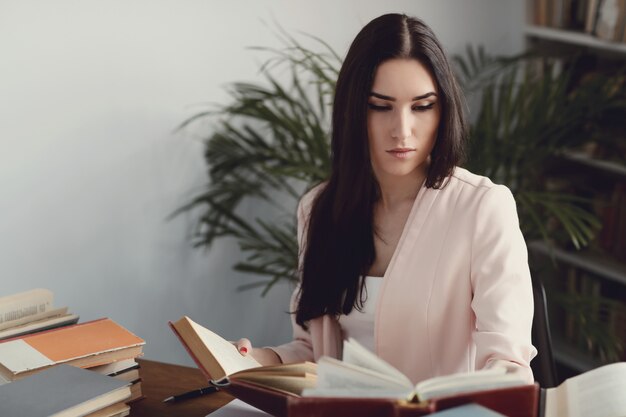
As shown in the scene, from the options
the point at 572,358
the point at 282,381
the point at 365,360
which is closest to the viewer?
the point at 365,360

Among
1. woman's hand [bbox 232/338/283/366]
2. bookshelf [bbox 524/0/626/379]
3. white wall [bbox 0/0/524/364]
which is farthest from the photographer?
bookshelf [bbox 524/0/626/379]

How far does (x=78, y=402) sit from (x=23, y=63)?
54.2 inches

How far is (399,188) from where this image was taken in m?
2.02

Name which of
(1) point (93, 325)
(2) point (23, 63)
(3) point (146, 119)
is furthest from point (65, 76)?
(1) point (93, 325)

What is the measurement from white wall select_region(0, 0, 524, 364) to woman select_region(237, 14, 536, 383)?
1058 mm

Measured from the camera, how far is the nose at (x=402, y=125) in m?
1.81

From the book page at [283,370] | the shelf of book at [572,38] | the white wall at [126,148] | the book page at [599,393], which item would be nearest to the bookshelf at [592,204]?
the shelf of book at [572,38]

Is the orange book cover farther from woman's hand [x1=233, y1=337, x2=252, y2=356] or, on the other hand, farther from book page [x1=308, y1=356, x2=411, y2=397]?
book page [x1=308, y1=356, x2=411, y2=397]

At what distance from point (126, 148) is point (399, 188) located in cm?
129

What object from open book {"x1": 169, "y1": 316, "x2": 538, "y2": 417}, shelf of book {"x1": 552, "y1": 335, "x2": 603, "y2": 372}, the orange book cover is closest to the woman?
the orange book cover

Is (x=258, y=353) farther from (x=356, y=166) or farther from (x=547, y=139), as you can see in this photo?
(x=547, y=139)

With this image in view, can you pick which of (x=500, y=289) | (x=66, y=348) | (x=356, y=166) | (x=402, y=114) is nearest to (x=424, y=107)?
(x=402, y=114)

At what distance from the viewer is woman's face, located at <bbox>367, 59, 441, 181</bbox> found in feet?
5.93

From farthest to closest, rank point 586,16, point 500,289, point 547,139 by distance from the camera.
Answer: point 586,16
point 547,139
point 500,289
